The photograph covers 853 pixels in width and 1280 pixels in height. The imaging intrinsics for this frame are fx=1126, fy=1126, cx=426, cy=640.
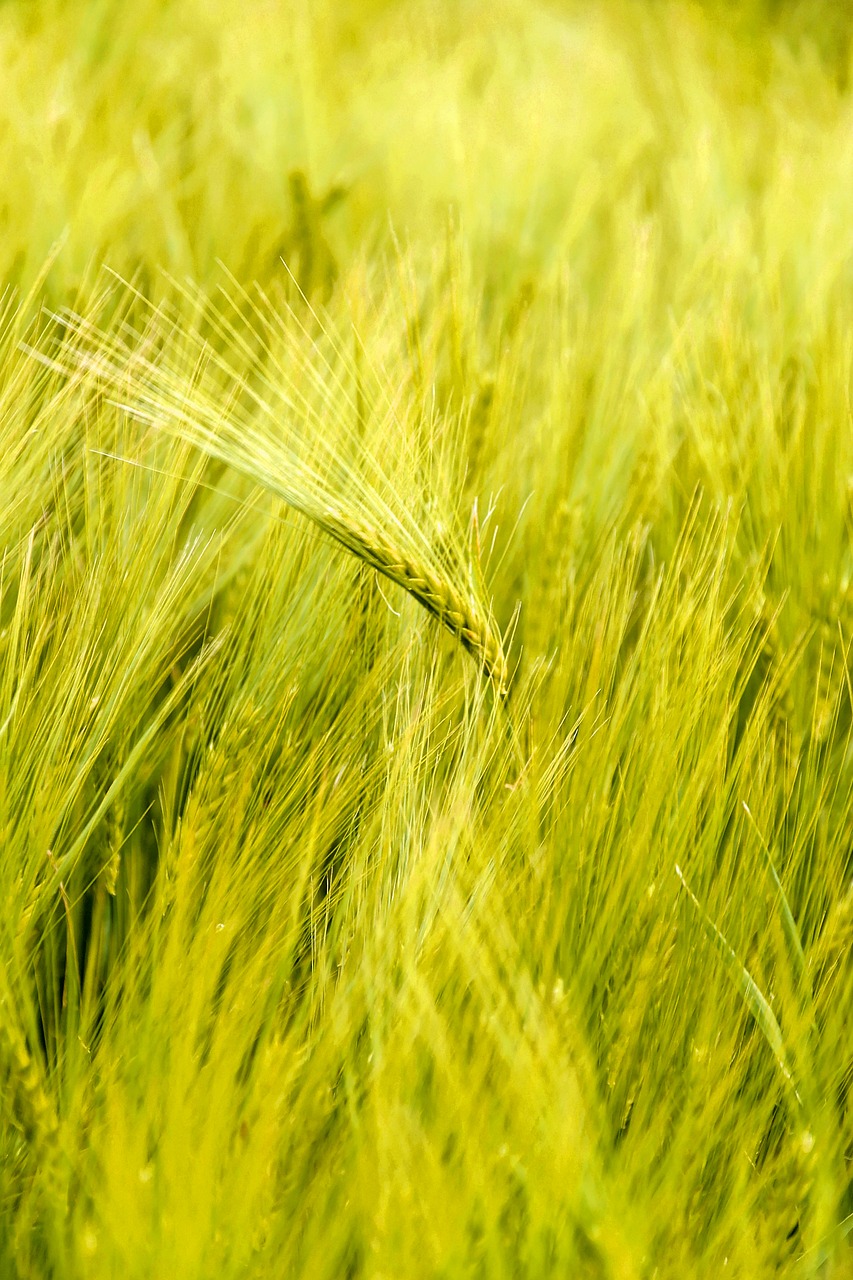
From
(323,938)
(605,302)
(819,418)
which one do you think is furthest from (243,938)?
(605,302)

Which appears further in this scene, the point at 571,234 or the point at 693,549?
the point at 571,234

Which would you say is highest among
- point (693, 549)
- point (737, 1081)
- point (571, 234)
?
point (571, 234)

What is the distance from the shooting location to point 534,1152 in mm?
A: 455

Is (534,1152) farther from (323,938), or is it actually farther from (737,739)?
(737,739)

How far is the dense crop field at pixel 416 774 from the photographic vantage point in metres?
0.46

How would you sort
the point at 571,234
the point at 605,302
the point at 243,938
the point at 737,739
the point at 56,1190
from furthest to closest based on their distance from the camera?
the point at 571,234 → the point at 605,302 → the point at 737,739 → the point at 243,938 → the point at 56,1190

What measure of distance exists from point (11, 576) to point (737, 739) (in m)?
0.46

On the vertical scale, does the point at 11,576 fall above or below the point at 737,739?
above

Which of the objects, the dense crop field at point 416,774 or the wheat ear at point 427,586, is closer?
the dense crop field at point 416,774

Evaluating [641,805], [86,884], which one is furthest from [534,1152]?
[86,884]

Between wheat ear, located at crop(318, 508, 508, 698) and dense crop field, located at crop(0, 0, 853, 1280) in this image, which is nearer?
dense crop field, located at crop(0, 0, 853, 1280)

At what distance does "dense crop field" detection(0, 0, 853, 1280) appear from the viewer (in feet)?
1.51

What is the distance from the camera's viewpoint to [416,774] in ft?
1.93

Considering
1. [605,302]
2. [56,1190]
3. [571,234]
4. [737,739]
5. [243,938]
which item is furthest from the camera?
[571,234]
